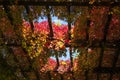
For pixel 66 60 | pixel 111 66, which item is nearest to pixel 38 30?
pixel 66 60

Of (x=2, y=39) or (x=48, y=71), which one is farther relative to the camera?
(x=48, y=71)

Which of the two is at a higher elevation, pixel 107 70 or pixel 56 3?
pixel 56 3

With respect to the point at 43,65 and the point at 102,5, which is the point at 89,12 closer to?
the point at 102,5

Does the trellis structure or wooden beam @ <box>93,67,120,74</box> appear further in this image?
wooden beam @ <box>93,67,120,74</box>

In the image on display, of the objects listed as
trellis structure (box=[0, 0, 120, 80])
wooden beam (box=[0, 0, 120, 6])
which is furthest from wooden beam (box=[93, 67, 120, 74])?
wooden beam (box=[0, 0, 120, 6])

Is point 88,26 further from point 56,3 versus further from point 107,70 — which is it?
point 107,70

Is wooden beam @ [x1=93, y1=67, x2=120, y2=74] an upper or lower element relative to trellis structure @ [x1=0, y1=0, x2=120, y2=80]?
lower

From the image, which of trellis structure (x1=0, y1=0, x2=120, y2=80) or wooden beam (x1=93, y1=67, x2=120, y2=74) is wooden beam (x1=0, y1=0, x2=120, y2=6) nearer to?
trellis structure (x1=0, y1=0, x2=120, y2=80)

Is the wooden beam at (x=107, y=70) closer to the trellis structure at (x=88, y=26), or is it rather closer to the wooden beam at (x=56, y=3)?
the trellis structure at (x=88, y=26)

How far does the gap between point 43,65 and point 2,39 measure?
1.94 metres

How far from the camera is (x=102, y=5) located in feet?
22.3

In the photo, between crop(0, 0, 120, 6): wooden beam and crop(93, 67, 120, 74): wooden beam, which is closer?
crop(0, 0, 120, 6): wooden beam

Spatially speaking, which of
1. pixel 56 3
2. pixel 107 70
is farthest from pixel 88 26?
pixel 107 70

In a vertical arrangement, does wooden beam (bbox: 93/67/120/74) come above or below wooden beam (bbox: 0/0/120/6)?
below
